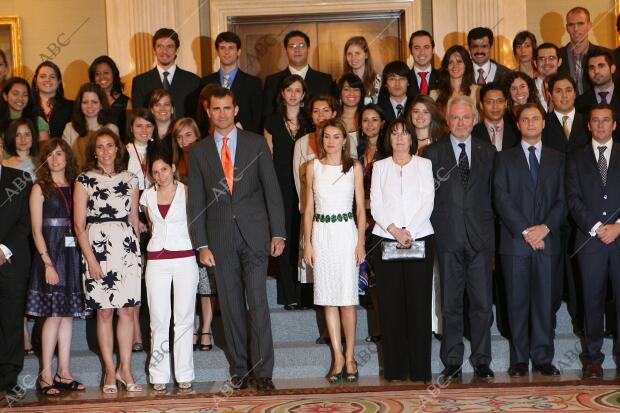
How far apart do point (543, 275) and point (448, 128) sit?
1.26 m

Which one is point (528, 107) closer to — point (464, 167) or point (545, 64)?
point (464, 167)

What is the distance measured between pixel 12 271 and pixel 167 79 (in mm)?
2280

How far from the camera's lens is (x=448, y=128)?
22.7ft

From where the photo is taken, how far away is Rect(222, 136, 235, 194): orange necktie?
6.30m

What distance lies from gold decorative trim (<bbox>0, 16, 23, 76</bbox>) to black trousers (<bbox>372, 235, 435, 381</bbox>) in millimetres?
5229

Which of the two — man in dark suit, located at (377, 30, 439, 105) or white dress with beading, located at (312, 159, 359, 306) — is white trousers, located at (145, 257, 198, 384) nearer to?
white dress with beading, located at (312, 159, 359, 306)

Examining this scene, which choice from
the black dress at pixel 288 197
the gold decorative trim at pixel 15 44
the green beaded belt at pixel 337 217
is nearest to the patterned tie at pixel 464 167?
the green beaded belt at pixel 337 217

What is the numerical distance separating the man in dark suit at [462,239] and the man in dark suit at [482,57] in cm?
156

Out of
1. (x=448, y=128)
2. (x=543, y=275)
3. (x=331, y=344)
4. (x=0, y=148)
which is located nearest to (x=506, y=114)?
(x=448, y=128)

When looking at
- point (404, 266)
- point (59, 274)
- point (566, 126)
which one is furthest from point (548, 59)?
point (59, 274)

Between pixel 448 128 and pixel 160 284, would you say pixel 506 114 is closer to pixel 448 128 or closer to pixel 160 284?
pixel 448 128

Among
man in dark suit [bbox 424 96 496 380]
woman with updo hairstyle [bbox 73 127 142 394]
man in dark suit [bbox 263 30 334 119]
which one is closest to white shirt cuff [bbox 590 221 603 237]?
man in dark suit [bbox 424 96 496 380]

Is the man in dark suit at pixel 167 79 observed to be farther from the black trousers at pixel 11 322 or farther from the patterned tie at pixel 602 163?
the patterned tie at pixel 602 163

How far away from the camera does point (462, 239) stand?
6398mm
